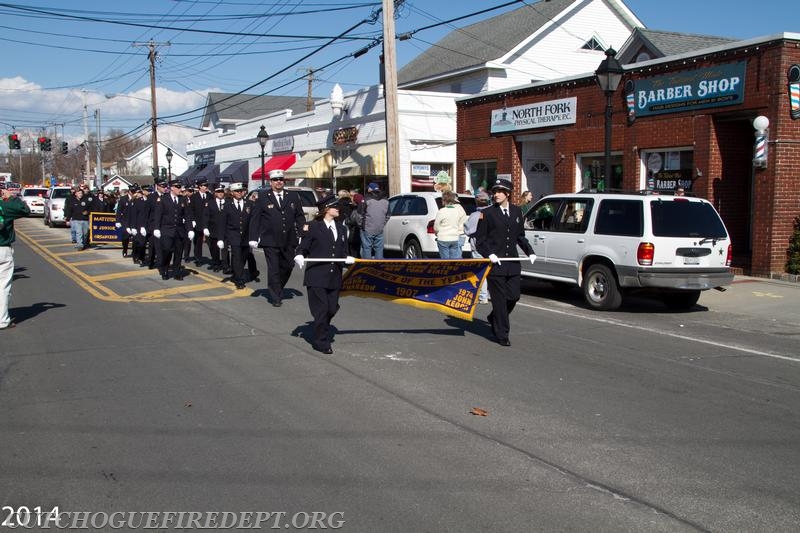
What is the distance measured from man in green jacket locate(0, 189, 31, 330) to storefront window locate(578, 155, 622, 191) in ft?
47.0

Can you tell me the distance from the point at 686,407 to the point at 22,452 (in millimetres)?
5302

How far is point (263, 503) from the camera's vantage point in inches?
175

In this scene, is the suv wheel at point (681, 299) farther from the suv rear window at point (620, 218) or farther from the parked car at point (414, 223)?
the parked car at point (414, 223)

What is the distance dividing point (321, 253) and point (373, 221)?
703 centimetres

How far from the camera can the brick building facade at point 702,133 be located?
15.5 meters

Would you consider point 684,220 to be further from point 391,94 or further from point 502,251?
point 391,94

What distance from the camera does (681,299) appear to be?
1262 cm

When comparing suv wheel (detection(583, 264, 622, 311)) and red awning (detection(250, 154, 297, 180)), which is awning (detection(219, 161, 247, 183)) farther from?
suv wheel (detection(583, 264, 622, 311))

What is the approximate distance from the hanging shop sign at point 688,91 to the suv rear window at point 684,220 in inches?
220

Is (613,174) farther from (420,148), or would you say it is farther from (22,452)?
(22,452)

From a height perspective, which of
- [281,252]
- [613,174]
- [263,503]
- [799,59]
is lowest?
[263,503]

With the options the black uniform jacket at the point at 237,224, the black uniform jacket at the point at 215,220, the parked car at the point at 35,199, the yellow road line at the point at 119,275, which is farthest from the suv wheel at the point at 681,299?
the parked car at the point at 35,199

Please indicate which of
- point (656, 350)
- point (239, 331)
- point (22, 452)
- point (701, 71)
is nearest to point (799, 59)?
point (701, 71)

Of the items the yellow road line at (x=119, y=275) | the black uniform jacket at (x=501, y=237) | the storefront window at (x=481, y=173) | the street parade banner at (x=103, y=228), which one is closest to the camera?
the black uniform jacket at (x=501, y=237)
